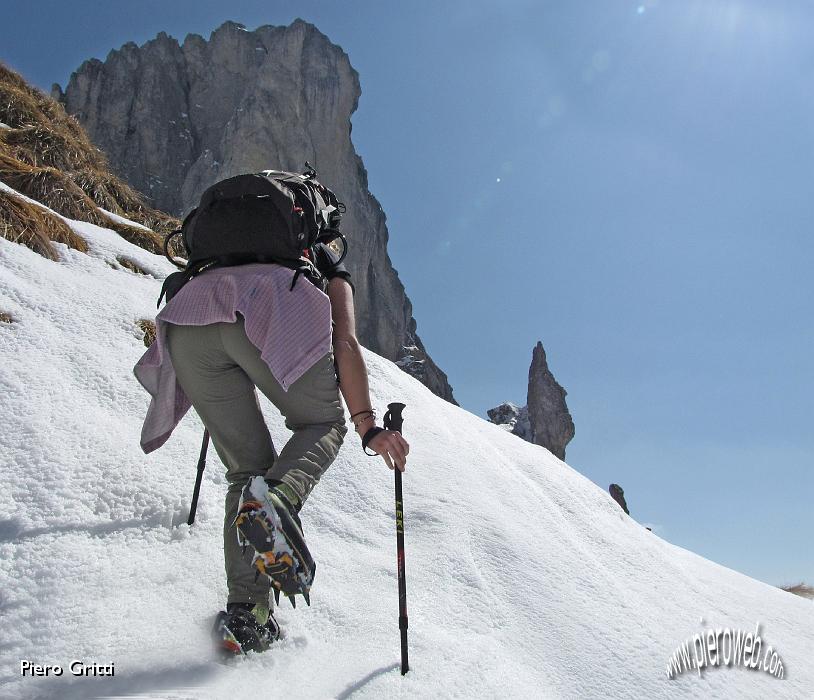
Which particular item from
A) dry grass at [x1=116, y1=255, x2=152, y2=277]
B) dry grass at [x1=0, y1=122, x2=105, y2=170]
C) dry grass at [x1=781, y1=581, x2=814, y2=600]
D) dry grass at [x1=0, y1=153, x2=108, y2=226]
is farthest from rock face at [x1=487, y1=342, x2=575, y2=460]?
dry grass at [x1=116, y1=255, x2=152, y2=277]

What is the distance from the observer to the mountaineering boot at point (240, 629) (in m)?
2.04

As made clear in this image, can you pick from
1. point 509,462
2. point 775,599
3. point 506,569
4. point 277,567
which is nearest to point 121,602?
point 277,567

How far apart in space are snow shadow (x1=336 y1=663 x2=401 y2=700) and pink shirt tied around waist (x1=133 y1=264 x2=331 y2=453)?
3.60 feet

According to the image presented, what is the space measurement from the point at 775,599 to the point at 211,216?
5127 millimetres

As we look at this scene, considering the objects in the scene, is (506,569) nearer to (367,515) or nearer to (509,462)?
(367,515)

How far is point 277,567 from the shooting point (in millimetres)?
1831

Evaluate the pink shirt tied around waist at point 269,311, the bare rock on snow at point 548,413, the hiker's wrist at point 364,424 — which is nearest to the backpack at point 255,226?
the pink shirt tied around waist at point 269,311

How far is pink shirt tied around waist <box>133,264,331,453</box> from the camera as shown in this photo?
2.06 metres

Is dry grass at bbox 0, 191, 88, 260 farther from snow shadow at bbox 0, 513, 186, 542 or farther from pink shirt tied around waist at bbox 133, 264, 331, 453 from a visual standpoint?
pink shirt tied around waist at bbox 133, 264, 331, 453

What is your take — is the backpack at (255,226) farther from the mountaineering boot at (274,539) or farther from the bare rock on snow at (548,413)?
the bare rock on snow at (548,413)

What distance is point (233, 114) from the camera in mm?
62031

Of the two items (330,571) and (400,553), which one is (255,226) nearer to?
(400,553)

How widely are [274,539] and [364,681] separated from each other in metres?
0.73

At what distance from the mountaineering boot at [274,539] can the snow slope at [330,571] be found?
1.38ft
